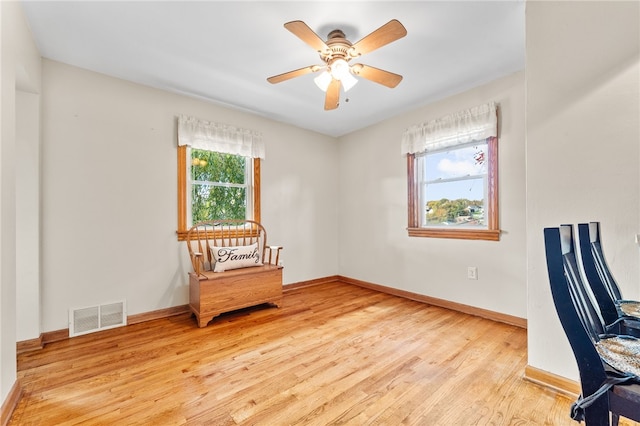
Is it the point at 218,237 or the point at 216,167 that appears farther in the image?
the point at 216,167

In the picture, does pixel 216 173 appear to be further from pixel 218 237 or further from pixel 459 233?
pixel 459 233

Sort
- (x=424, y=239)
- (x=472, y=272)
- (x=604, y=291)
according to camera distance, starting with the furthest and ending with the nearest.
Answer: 1. (x=424, y=239)
2. (x=472, y=272)
3. (x=604, y=291)

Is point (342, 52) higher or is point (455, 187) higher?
point (342, 52)

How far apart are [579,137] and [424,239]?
200 cm

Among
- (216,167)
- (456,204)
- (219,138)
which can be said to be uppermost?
(219,138)

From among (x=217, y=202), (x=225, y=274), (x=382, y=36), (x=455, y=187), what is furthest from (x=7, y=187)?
(x=455, y=187)

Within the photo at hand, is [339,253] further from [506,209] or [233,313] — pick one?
[506,209]

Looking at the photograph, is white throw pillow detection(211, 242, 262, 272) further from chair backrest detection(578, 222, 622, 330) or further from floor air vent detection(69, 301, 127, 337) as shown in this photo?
chair backrest detection(578, 222, 622, 330)

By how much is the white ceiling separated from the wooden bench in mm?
1597

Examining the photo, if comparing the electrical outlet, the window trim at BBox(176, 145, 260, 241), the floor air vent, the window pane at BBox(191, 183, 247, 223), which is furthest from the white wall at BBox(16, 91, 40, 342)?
the electrical outlet

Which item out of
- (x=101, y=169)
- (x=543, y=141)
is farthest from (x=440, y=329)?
(x=101, y=169)

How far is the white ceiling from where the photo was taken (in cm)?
186

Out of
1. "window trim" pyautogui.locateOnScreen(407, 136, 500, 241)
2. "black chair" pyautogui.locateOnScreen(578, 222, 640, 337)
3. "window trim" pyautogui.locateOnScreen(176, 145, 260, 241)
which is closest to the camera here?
"black chair" pyautogui.locateOnScreen(578, 222, 640, 337)

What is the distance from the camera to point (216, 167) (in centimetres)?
342
